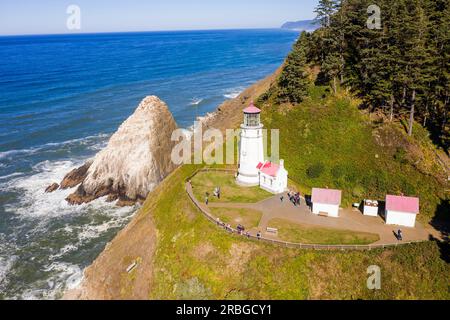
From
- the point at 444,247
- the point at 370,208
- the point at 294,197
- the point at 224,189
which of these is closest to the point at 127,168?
the point at 224,189

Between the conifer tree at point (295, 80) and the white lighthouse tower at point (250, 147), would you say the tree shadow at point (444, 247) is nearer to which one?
the white lighthouse tower at point (250, 147)

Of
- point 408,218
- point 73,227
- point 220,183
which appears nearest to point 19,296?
point 73,227

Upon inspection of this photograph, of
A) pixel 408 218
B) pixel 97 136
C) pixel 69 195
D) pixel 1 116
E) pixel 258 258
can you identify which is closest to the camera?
pixel 258 258

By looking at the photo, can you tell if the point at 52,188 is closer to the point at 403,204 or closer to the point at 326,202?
the point at 326,202

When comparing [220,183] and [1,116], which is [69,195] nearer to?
[220,183]

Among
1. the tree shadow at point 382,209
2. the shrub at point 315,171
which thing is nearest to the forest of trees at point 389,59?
the tree shadow at point 382,209
